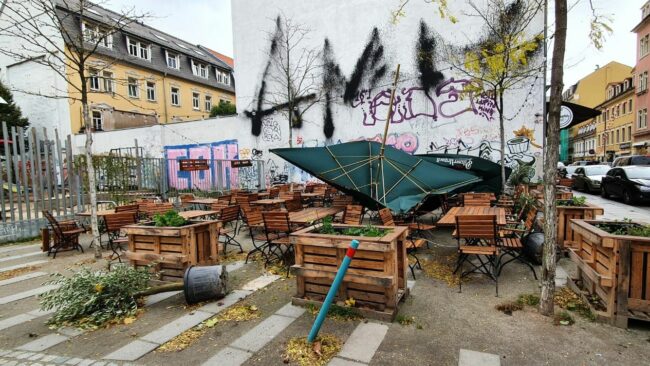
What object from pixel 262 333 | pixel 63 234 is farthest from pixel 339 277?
pixel 63 234

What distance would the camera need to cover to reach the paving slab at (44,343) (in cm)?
360

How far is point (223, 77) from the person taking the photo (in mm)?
38094

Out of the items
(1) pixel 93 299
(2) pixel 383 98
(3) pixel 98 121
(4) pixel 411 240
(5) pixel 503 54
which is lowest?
(1) pixel 93 299

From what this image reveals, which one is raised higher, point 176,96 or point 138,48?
point 138,48

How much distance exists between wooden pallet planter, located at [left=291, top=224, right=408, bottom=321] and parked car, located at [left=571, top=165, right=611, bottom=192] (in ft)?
61.1

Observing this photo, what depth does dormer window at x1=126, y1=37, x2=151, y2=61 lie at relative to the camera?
2809 cm

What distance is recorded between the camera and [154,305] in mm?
4637

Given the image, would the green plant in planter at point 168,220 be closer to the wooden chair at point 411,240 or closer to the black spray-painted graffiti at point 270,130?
the wooden chair at point 411,240

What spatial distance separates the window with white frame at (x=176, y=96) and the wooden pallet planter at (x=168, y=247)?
29667 millimetres

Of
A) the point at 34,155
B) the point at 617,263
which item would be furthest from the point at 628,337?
the point at 34,155

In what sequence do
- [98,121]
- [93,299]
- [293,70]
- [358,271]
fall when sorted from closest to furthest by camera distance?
[358,271] < [93,299] < [293,70] < [98,121]

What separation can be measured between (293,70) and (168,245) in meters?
16.9

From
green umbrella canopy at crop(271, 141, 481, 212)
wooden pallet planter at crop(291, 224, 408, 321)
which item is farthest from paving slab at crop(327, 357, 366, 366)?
green umbrella canopy at crop(271, 141, 481, 212)

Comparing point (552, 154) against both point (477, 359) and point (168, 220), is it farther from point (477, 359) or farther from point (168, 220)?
point (168, 220)
